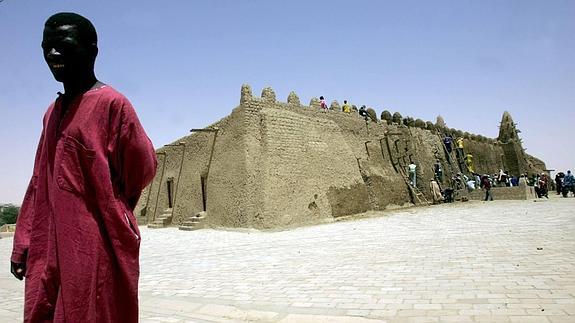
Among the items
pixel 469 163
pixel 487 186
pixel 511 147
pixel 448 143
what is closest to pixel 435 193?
pixel 487 186

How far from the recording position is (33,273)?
2277 mm

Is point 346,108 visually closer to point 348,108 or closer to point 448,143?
point 348,108

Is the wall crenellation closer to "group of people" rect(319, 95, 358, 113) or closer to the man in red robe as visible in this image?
"group of people" rect(319, 95, 358, 113)

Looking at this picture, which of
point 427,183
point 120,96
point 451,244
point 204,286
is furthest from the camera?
point 427,183

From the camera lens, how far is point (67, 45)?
2320 mm

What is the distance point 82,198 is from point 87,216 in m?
0.09

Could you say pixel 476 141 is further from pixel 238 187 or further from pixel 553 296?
pixel 553 296

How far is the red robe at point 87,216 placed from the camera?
6.99 ft

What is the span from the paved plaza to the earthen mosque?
442 cm

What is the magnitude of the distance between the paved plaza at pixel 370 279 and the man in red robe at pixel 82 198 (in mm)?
2588

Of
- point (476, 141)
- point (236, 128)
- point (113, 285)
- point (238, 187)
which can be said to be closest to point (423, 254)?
point (113, 285)

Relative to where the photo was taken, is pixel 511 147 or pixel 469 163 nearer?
pixel 469 163

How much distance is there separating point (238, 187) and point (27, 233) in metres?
13.0

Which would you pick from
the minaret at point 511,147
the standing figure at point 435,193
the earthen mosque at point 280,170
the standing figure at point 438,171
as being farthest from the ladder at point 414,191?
the minaret at point 511,147
